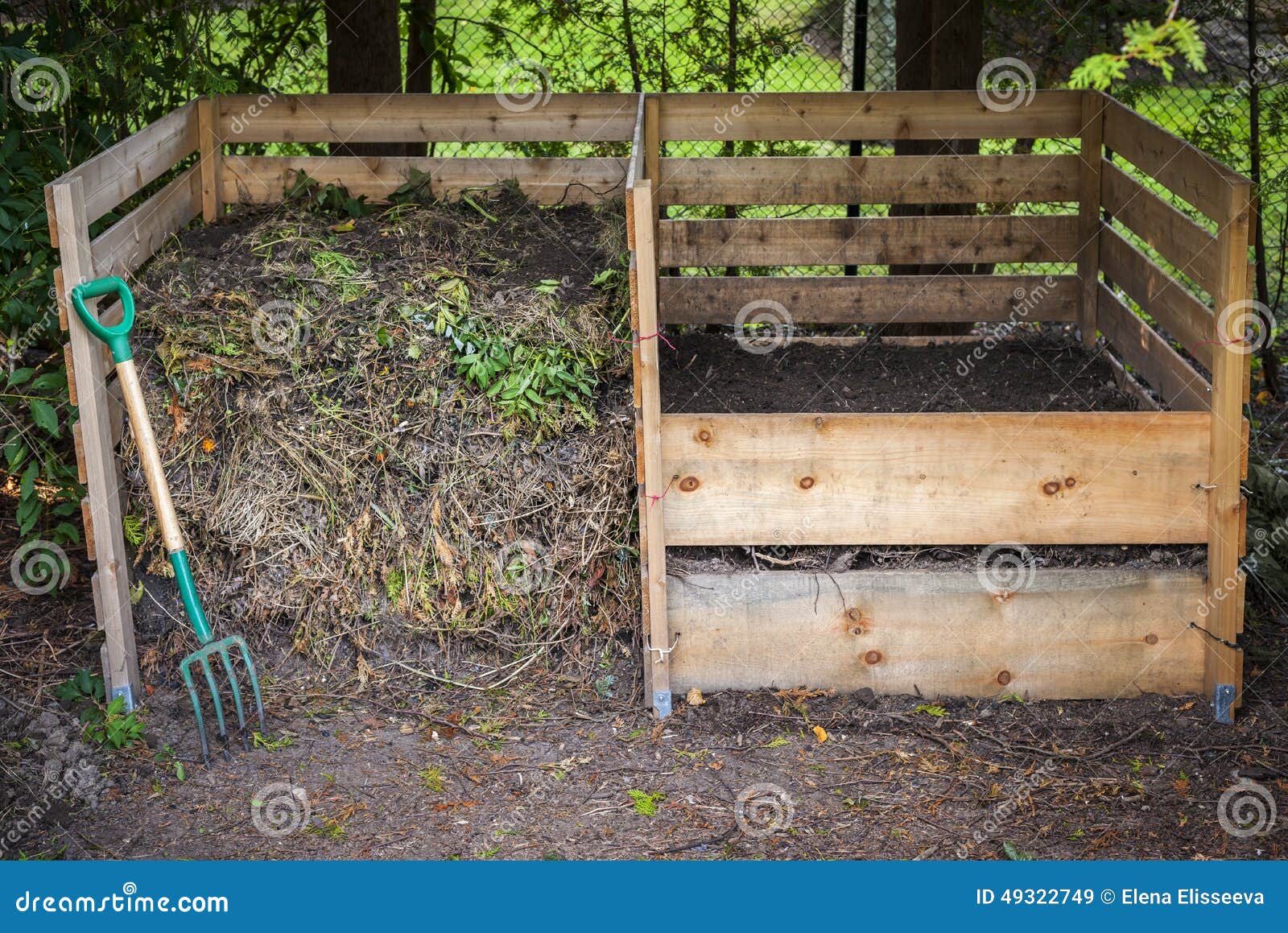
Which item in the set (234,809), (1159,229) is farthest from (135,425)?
(1159,229)

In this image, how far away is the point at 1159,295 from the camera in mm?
4727

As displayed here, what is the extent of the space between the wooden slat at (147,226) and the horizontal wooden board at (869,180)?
6.54ft

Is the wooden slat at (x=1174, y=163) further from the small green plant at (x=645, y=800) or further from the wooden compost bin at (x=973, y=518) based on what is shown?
the small green plant at (x=645, y=800)

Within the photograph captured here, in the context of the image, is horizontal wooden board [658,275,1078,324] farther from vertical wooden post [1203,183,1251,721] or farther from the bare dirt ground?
the bare dirt ground

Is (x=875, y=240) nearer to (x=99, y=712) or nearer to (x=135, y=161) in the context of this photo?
(x=135, y=161)

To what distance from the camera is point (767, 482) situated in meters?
4.18

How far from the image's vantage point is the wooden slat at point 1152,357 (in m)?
4.39

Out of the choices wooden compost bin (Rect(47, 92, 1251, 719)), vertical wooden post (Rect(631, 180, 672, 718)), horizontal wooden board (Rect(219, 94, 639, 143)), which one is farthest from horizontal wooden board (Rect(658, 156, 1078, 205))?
vertical wooden post (Rect(631, 180, 672, 718))

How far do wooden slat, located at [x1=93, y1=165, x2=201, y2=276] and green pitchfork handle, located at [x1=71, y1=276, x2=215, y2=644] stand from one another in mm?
253

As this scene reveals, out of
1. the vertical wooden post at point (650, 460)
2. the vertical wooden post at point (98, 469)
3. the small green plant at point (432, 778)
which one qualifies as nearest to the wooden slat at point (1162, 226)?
the vertical wooden post at point (650, 460)

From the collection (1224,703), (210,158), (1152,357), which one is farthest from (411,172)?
(1224,703)

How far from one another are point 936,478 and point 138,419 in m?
2.52

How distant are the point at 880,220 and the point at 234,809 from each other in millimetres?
3570

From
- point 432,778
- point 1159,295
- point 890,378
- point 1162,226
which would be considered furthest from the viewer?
point 890,378
